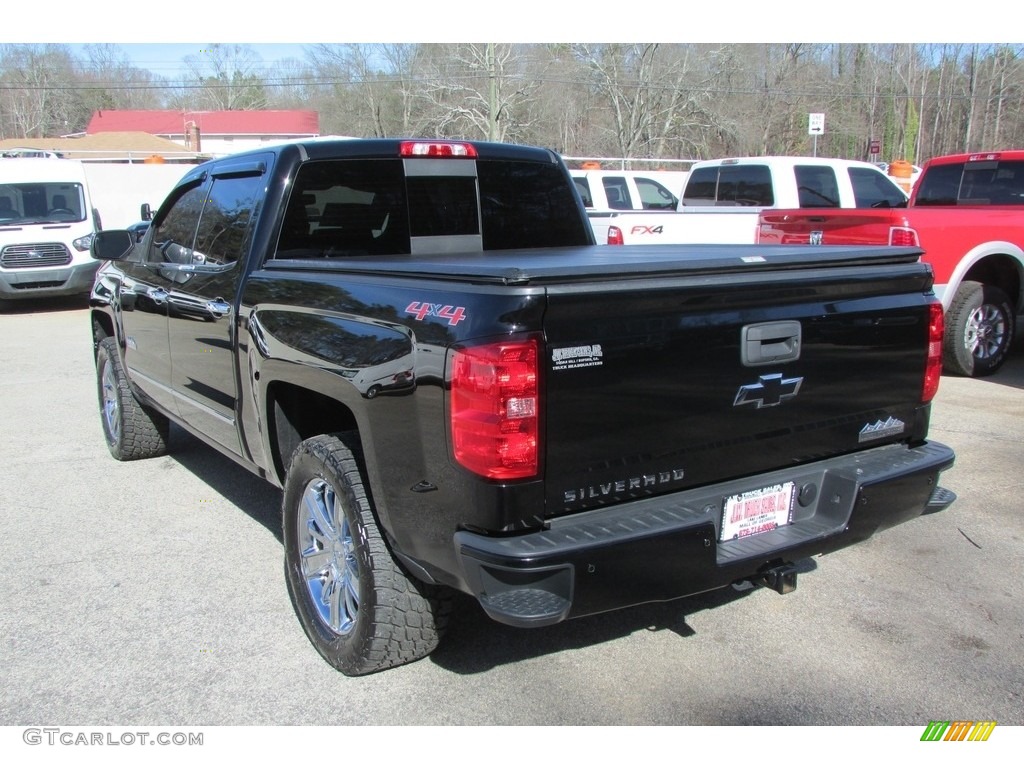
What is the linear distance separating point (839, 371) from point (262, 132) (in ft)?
226

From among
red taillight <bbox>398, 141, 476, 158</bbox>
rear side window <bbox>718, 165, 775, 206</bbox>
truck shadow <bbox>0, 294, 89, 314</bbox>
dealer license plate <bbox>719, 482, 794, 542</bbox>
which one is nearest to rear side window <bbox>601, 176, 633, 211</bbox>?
rear side window <bbox>718, 165, 775, 206</bbox>

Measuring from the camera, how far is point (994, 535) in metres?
4.47

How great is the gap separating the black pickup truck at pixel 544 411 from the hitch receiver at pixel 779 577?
1 cm

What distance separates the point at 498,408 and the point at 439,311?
381 mm

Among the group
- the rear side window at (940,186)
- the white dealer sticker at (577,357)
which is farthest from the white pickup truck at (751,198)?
the white dealer sticker at (577,357)

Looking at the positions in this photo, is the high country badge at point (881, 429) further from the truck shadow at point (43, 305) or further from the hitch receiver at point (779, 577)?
the truck shadow at point (43, 305)

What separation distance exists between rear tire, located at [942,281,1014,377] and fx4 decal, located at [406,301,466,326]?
22.3 ft

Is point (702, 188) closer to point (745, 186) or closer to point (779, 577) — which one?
point (745, 186)

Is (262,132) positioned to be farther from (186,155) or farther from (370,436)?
(370,436)

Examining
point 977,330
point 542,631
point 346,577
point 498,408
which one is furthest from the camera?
point 977,330

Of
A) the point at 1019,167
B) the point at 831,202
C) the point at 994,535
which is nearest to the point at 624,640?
the point at 994,535

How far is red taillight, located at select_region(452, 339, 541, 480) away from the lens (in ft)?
7.84

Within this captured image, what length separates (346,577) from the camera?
3.19m

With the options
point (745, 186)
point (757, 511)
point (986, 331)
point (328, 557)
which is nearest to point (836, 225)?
point (986, 331)
